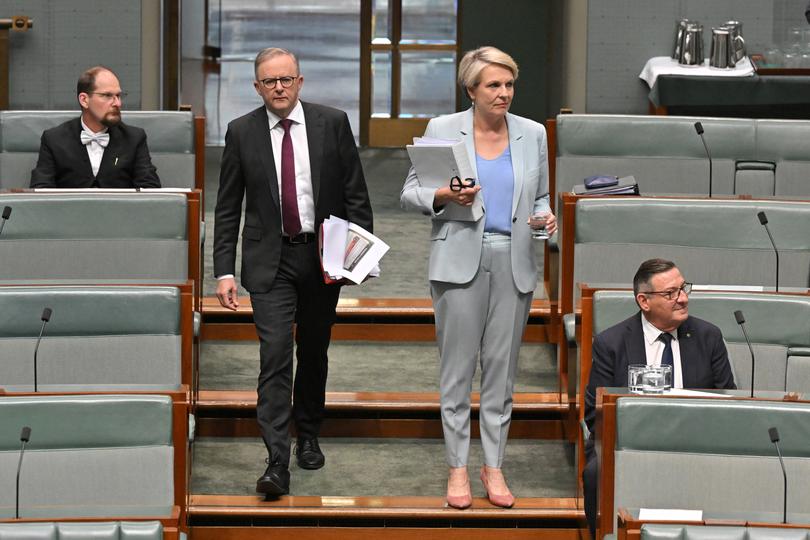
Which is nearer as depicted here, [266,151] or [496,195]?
[496,195]

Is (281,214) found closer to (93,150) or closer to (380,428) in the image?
(380,428)

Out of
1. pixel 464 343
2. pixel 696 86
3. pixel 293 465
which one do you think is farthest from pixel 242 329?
pixel 696 86

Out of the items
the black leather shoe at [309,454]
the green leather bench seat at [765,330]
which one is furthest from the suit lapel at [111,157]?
the green leather bench seat at [765,330]

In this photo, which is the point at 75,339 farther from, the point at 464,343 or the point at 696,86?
the point at 696,86

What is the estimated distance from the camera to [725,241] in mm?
3682

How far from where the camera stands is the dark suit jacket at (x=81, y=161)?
4.13 m

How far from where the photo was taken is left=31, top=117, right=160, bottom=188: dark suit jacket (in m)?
4.13

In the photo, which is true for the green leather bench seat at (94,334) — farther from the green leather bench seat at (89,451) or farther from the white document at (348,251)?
the green leather bench seat at (89,451)

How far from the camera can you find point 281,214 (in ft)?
10.3

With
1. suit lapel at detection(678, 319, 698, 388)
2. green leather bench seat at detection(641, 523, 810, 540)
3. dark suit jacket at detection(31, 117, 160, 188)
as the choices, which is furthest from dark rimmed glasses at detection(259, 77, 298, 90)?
green leather bench seat at detection(641, 523, 810, 540)

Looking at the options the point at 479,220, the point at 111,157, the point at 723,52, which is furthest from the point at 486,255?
the point at 723,52

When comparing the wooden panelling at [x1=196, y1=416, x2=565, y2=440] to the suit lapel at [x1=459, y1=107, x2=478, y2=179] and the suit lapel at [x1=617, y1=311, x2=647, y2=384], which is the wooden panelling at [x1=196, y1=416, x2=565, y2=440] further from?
the suit lapel at [x1=459, y1=107, x2=478, y2=179]

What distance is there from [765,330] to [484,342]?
2.05ft

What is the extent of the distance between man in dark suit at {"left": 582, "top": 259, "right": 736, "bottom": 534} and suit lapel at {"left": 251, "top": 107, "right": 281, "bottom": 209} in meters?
0.78
